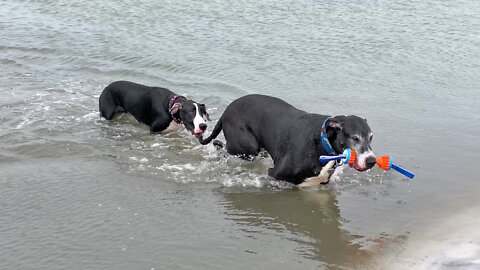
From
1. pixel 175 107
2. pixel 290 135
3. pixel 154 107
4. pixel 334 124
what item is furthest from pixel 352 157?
pixel 154 107

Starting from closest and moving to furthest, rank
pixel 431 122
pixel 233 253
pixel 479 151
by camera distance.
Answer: pixel 233 253, pixel 479 151, pixel 431 122

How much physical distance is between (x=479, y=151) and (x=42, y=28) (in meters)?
12.1

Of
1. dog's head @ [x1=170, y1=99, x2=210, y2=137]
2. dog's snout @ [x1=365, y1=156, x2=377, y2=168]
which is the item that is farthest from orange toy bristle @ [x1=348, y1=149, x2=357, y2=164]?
dog's head @ [x1=170, y1=99, x2=210, y2=137]

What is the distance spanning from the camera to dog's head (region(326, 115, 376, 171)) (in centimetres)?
534

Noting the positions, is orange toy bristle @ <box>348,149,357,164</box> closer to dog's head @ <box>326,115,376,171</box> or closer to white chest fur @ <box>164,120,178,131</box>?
dog's head @ <box>326,115,376,171</box>

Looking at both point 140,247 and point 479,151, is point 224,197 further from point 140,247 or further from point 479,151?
point 479,151

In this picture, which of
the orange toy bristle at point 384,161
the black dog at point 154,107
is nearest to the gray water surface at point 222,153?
the black dog at point 154,107

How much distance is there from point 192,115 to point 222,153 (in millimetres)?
949

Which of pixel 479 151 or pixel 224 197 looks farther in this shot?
pixel 479 151

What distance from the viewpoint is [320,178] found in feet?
20.3

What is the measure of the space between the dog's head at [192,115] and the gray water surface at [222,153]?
0.30m

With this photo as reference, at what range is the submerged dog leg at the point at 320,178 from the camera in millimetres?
6035


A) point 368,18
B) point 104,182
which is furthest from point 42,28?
point 104,182

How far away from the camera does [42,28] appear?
49.9 ft
